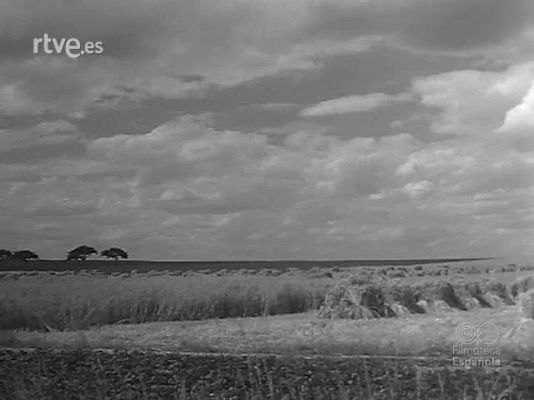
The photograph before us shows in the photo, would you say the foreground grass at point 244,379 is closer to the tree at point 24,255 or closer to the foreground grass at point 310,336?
the foreground grass at point 310,336

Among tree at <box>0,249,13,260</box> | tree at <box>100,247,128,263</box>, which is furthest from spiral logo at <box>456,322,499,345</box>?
tree at <box>0,249,13,260</box>

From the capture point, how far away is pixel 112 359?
636cm

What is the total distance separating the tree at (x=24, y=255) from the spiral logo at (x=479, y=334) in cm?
252

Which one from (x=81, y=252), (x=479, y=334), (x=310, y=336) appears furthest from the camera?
(x=81, y=252)

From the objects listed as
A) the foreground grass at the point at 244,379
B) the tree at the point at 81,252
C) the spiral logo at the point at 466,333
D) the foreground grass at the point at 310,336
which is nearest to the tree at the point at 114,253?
the tree at the point at 81,252

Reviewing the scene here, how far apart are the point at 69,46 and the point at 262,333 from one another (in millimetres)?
1950

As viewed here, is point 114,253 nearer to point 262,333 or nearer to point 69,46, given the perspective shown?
point 262,333

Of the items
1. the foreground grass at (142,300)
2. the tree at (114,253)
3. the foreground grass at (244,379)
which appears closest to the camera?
the foreground grass at (244,379)

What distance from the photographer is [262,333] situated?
6352mm

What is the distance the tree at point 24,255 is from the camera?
21.6ft

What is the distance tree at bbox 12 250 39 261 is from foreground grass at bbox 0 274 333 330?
5.4 inches

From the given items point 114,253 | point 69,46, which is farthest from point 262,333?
point 69,46

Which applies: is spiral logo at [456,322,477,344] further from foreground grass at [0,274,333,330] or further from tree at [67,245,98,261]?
tree at [67,245,98,261]

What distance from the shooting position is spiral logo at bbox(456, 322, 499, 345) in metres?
6.11
